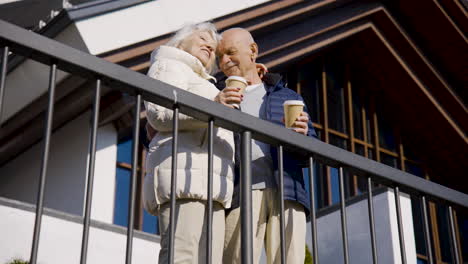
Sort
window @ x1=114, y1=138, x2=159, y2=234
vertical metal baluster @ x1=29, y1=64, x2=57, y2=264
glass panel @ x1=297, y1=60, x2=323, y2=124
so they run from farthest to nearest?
glass panel @ x1=297, y1=60, x2=323, y2=124 < window @ x1=114, y1=138, x2=159, y2=234 < vertical metal baluster @ x1=29, y1=64, x2=57, y2=264

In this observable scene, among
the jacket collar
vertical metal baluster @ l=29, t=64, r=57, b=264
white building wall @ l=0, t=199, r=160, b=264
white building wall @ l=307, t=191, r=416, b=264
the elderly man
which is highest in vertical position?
white building wall @ l=307, t=191, r=416, b=264

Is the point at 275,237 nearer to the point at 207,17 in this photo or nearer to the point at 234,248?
the point at 234,248

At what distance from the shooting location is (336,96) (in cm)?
1213

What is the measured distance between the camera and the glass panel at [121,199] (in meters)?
9.05

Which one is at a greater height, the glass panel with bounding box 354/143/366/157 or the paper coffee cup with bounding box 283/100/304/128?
the glass panel with bounding box 354/143/366/157

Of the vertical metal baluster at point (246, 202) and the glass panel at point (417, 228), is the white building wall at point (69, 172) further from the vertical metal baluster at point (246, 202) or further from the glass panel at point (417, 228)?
the vertical metal baluster at point (246, 202)

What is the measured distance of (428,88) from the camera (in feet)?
41.4

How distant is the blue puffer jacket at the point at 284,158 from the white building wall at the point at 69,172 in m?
4.79

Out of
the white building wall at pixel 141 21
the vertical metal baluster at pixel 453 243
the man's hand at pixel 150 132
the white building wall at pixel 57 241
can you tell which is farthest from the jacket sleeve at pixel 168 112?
the white building wall at pixel 141 21

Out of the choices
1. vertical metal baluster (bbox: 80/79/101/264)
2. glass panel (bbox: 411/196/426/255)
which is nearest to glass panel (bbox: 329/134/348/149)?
glass panel (bbox: 411/196/426/255)

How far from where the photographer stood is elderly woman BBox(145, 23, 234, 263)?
3420 mm

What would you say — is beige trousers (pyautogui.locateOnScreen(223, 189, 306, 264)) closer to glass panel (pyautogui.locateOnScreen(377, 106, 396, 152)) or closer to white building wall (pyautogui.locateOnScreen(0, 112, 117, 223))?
white building wall (pyautogui.locateOnScreen(0, 112, 117, 223))

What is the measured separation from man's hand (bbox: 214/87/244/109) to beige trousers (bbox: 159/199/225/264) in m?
0.42

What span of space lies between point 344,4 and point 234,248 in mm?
7724
